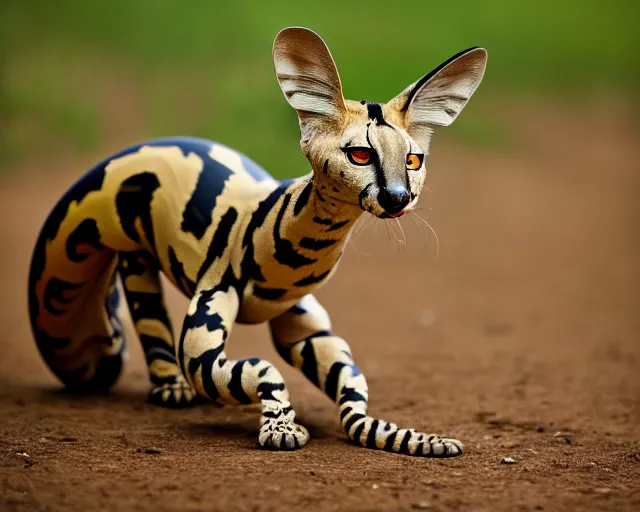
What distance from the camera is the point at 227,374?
4.16 metres

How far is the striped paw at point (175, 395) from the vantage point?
5152 mm

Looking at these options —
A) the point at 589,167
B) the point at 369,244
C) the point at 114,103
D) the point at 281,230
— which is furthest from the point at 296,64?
the point at 114,103

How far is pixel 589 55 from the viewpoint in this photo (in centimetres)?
1702

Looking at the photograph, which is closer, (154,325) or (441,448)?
(441,448)

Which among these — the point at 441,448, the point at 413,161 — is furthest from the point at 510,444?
the point at 413,161

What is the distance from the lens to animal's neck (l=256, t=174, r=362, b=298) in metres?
4.09

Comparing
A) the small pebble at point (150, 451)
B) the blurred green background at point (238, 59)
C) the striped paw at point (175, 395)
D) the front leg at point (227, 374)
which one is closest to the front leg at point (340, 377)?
the front leg at point (227, 374)

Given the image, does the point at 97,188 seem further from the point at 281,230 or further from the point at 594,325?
the point at 594,325

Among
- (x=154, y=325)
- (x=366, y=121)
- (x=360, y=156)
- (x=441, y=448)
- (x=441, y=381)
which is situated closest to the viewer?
(x=360, y=156)

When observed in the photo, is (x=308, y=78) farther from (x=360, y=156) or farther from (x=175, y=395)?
(x=175, y=395)

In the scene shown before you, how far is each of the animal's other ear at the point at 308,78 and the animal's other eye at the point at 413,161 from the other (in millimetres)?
320

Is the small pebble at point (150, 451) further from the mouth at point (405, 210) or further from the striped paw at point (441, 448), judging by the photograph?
the mouth at point (405, 210)

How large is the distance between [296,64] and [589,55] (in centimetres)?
1404

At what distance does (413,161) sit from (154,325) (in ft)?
6.14
